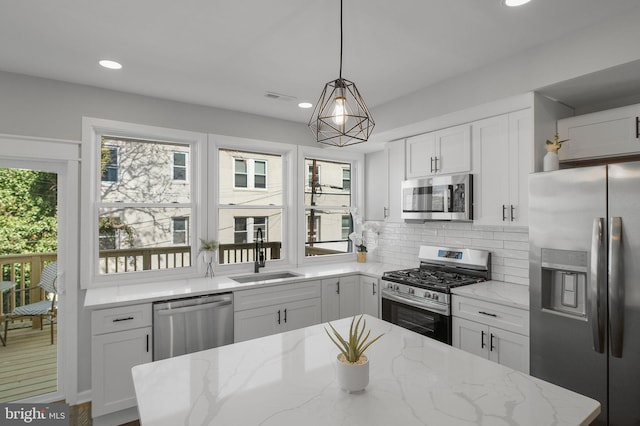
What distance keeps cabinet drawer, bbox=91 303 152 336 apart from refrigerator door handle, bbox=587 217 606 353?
118 inches

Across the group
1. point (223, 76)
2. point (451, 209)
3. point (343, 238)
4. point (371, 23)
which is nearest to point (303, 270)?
point (343, 238)

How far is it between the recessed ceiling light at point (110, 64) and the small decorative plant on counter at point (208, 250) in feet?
5.45

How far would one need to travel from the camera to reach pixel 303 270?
3939mm

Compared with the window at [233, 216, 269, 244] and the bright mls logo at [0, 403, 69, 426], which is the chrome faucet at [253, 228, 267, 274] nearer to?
the window at [233, 216, 269, 244]

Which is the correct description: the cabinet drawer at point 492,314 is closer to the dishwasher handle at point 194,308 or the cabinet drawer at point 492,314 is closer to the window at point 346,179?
the dishwasher handle at point 194,308

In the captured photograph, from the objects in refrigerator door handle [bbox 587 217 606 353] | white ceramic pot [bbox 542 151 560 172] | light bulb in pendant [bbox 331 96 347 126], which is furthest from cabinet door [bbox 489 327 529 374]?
light bulb in pendant [bbox 331 96 347 126]

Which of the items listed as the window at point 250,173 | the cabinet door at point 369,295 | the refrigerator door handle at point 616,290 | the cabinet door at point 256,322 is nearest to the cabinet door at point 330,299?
the cabinet door at point 369,295

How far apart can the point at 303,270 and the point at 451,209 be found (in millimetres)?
1721

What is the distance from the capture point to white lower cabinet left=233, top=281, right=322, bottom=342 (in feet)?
10.3

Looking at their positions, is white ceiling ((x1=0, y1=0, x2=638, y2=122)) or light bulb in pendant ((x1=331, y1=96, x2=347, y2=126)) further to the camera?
white ceiling ((x1=0, y1=0, x2=638, y2=122))

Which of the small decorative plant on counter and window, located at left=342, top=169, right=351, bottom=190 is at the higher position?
window, located at left=342, top=169, right=351, bottom=190

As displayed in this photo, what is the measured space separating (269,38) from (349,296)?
8.69 ft

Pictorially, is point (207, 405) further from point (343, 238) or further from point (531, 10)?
point (343, 238)

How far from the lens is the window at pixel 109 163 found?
3.19 m
